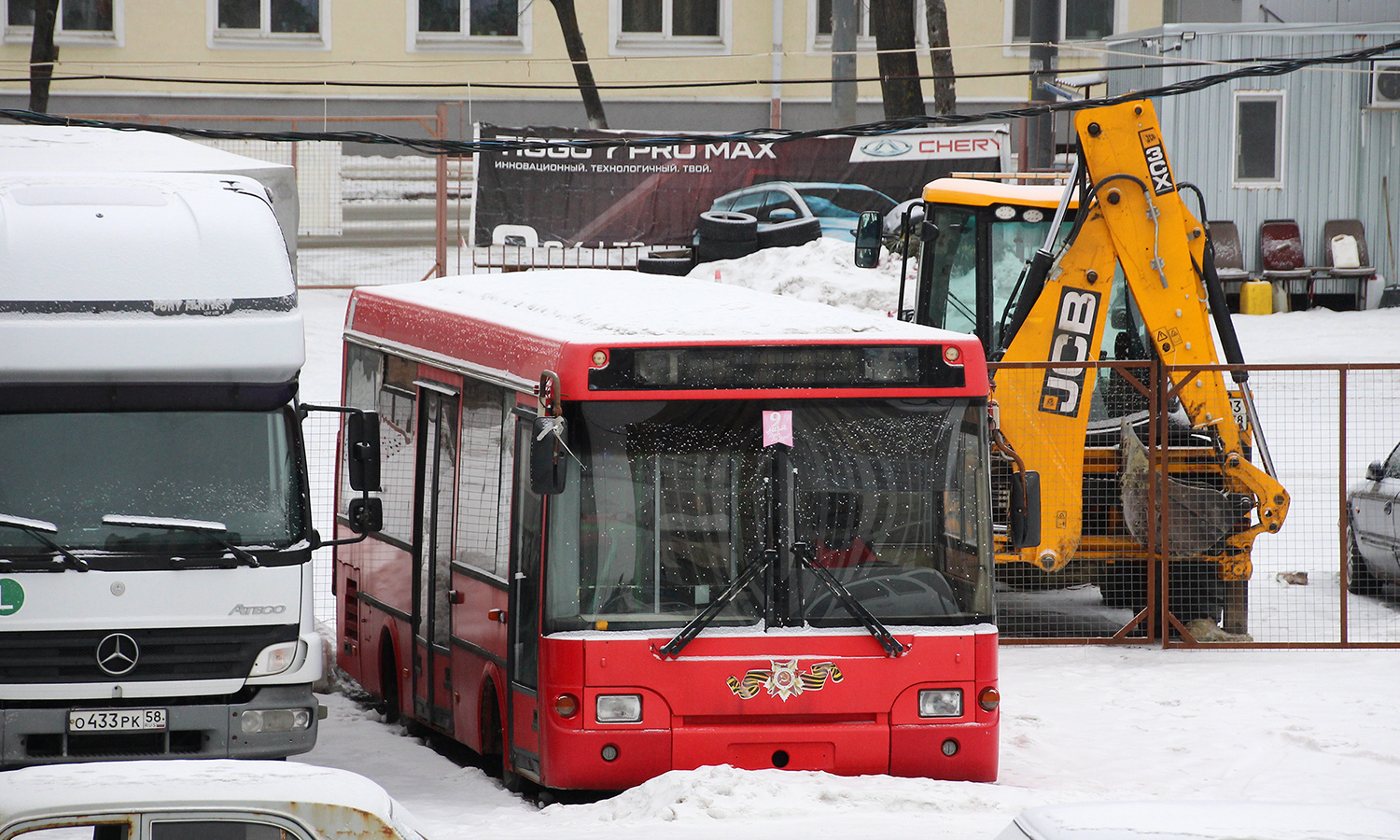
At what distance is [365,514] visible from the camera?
10.1 m

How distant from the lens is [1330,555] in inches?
647

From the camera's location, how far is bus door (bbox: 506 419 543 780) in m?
8.85

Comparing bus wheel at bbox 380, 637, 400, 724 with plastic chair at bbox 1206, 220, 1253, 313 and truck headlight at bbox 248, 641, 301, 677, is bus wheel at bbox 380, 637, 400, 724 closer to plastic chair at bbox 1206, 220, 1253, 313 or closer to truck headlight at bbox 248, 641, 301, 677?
truck headlight at bbox 248, 641, 301, 677

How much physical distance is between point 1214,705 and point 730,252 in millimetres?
15822

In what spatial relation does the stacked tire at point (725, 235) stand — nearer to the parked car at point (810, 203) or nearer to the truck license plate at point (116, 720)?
the parked car at point (810, 203)

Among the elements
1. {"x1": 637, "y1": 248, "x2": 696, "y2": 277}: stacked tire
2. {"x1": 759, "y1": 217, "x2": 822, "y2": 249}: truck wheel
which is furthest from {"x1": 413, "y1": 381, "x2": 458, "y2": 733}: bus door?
{"x1": 759, "y1": 217, "x2": 822, "y2": 249}: truck wheel

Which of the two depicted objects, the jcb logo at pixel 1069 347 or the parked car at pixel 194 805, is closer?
the parked car at pixel 194 805

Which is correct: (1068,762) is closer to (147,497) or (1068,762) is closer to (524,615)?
(524,615)

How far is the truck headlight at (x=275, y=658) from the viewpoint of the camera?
29.5 feet

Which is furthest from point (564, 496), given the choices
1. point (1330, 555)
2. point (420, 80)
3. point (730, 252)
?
point (420, 80)

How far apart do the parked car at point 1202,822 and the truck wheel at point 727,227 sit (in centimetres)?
2189

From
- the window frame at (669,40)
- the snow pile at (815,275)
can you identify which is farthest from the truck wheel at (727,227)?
the window frame at (669,40)

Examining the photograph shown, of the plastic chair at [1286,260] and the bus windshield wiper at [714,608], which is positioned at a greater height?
the plastic chair at [1286,260]

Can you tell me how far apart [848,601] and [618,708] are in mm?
1233
